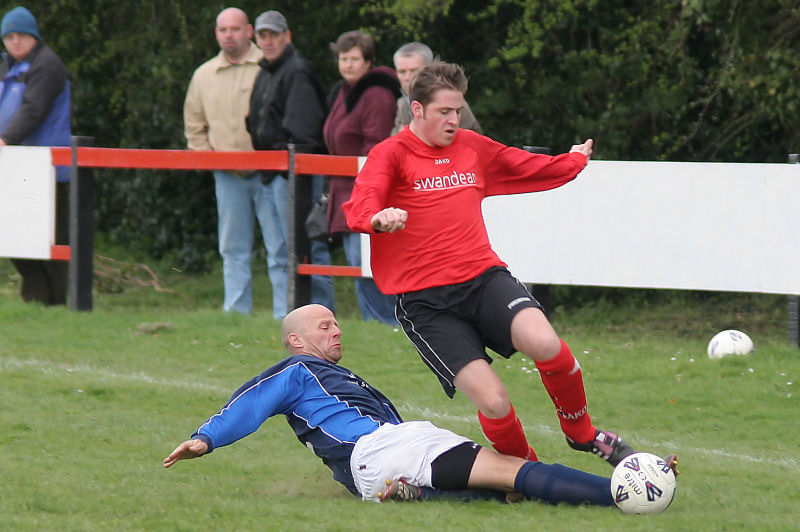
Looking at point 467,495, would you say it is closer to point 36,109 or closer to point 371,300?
point 371,300

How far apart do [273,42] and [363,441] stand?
6076 mm

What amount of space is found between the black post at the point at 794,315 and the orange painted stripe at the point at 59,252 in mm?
6049

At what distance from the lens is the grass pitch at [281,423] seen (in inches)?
220

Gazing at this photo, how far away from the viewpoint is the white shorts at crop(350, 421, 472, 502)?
232 inches

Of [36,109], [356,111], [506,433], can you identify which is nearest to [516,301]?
[506,433]

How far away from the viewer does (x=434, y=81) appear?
632cm

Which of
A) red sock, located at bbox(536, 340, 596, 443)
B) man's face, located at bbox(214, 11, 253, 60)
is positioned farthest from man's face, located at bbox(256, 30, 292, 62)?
red sock, located at bbox(536, 340, 596, 443)

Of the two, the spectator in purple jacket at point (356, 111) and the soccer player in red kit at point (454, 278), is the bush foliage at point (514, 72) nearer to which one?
the spectator in purple jacket at point (356, 111)

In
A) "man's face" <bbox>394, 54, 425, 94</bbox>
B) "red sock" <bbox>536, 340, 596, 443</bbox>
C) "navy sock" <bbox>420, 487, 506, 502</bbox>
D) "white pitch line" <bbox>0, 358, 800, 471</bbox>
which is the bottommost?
"white pitch line" <bbox>0, 358, 800, 471</bbox>

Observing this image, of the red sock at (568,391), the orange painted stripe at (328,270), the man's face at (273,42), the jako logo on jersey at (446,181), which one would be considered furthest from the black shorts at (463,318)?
the man's face at (273,42)

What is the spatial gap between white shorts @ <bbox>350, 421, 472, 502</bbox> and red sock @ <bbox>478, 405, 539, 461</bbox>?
0.69ft

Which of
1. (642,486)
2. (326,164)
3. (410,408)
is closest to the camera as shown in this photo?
(642,486)

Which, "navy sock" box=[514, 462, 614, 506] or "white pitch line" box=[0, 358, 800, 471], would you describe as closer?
"navy sock" box=[514, 462, 614, 506]

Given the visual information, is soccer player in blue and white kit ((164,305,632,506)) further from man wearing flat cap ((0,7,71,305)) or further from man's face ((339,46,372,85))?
man wearing flat cap ((0,7,71,305))
